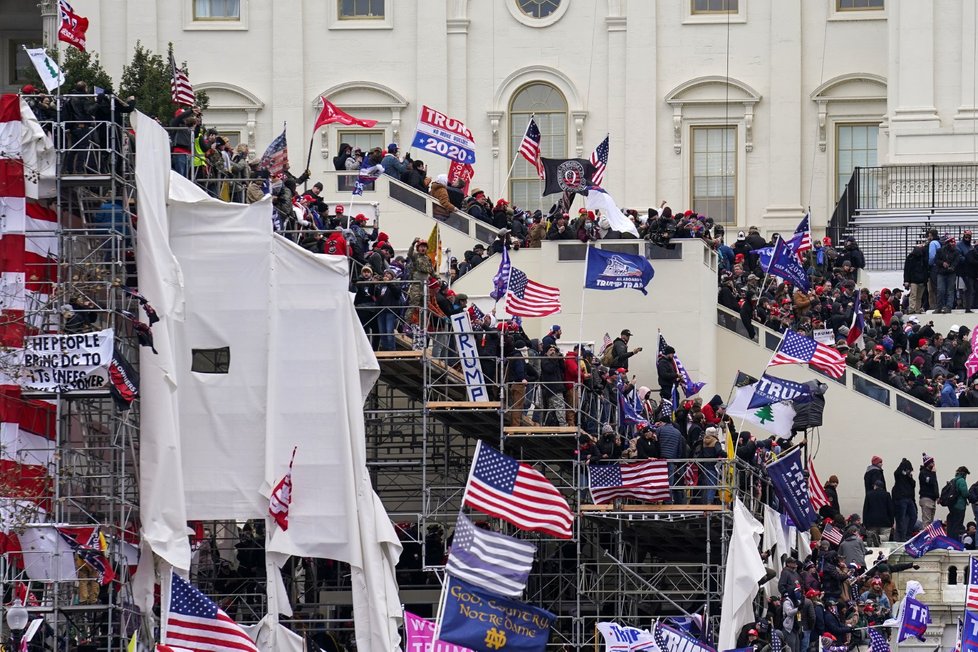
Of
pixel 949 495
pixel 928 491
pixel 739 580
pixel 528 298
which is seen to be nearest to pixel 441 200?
pixel 528 298

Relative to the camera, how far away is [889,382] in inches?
2822

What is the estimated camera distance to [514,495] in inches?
2416

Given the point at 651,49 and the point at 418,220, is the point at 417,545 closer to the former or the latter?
the point at 418,220

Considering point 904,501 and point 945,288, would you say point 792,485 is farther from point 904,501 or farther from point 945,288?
point 945,288

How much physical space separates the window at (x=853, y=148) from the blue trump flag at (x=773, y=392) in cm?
2311

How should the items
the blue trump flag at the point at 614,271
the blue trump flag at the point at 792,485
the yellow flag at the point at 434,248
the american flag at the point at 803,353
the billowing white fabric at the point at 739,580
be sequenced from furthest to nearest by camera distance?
the blue trump flag at the point at 614,271 → the yellow flag at the point at 434,248 → the american flag at the point at 803,353 → the blue trump flag at the point at 792,485 → the billowing white fabric at the point at 739,580

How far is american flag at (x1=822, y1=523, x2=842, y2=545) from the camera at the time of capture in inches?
2566

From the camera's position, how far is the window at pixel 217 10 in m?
89.6

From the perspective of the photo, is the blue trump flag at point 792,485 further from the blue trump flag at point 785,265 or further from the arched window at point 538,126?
the arched window at point 538,126

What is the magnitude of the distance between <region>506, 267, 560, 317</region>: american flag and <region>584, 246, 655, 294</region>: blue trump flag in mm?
1994

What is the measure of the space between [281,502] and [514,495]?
3796 mm

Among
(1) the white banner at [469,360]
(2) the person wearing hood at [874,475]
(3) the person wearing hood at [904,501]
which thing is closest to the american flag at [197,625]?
(1) the white banner at [469,360]

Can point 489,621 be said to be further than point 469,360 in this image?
No

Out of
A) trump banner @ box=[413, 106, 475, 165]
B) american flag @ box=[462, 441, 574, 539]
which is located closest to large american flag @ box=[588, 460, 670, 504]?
american flag @ box=[462, 441, 574, 539]
